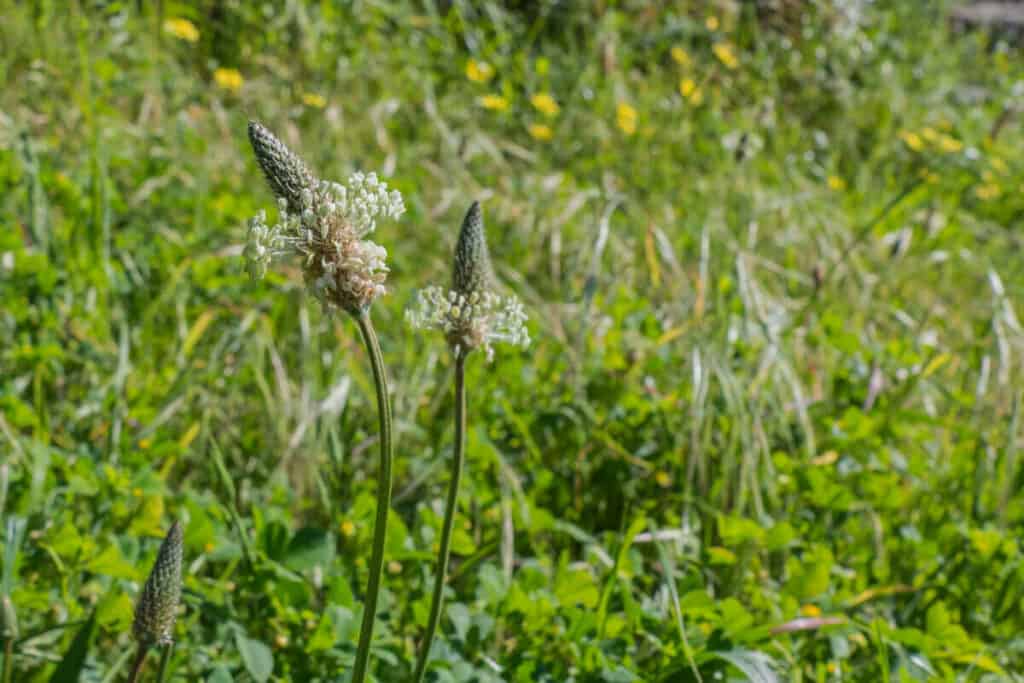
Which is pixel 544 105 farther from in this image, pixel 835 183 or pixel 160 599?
pixel 160 599

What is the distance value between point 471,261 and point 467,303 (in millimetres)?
45

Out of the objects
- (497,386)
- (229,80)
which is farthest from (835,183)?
(497,386)

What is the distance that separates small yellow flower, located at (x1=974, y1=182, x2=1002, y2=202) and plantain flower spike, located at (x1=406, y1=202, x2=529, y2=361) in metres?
4.45

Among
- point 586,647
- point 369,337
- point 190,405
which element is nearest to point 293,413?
point 190,405

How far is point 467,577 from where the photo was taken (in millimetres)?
2012

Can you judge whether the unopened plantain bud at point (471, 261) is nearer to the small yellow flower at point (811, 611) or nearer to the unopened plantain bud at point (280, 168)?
the unopened plantain bud at point (280, 168)

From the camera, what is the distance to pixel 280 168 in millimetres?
988

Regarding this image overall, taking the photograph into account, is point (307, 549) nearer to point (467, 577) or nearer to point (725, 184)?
point (467, 577)

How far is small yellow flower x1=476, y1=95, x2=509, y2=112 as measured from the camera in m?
4.32

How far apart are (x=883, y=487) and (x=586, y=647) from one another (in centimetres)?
91

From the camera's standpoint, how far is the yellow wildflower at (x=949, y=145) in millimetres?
5293

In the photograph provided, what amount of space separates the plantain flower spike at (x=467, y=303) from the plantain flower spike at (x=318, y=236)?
99mm

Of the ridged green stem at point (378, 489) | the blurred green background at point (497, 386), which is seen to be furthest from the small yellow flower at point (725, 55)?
the ridged green stem at point (378, 489)

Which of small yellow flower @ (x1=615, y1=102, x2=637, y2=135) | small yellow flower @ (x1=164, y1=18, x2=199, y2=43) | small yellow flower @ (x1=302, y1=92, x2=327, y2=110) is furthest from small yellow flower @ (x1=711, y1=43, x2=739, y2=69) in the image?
small yellow flower @ (x1=164, y1=18, x2=199, y2=43)
